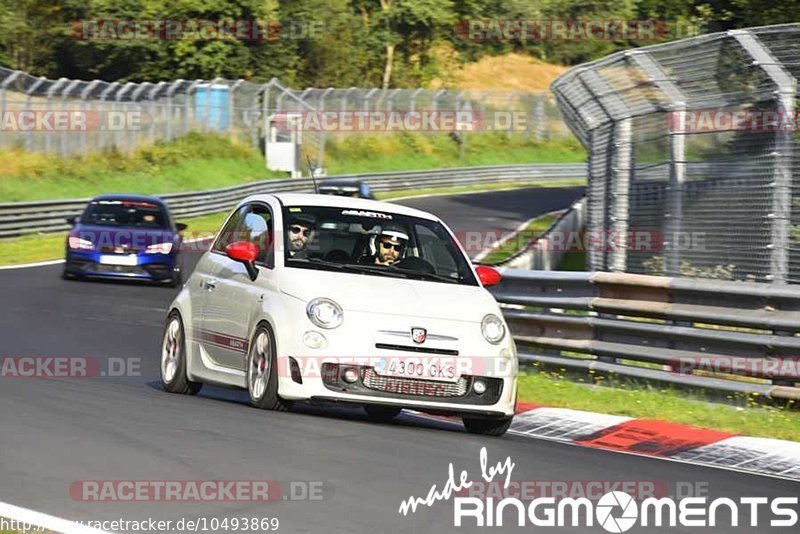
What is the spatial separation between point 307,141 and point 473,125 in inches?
465

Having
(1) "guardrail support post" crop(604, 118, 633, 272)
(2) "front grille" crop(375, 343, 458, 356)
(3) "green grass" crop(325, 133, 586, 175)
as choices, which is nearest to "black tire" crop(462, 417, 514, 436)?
(2) "front grille" crop(375, 343, 458, 356)

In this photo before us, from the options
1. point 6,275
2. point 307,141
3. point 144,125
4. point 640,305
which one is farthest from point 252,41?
point 640,305

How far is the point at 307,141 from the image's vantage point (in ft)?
198

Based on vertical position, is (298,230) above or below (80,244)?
above

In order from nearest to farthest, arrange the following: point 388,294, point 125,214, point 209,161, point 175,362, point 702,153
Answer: point 388,294 → point 175,362 → point 702,153 → point 125,214 → point 209,161

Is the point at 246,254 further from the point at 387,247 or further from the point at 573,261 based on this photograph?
the point at 573,261

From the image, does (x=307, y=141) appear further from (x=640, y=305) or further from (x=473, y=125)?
(x=640, y=305)

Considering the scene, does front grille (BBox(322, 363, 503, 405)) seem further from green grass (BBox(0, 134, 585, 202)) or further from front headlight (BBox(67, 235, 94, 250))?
green grass (BBox(0, 134, 585, 202))

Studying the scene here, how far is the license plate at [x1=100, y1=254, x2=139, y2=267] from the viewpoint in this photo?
24.2 m

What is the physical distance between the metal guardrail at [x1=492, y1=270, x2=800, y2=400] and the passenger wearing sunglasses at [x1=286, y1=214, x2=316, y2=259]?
126 inches

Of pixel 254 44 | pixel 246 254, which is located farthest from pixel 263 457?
pixel 254 44

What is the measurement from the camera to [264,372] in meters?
10.3

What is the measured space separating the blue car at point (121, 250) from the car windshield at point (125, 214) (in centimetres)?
2

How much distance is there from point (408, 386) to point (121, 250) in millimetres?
15024
